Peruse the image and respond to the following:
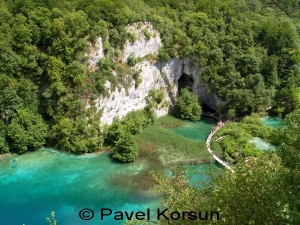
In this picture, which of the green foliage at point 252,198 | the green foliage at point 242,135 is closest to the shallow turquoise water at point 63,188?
the green foliage at point 242,135

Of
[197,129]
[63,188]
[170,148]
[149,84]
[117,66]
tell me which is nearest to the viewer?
[63,188]

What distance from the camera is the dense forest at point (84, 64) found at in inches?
1217

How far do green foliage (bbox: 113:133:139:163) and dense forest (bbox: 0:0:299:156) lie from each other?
2.17 meters

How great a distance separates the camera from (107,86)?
3284 centimetres

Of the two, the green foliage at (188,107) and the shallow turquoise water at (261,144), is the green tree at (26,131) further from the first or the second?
the shallow turquoise water at (261,144)

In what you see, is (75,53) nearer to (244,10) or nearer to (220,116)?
(220,116)

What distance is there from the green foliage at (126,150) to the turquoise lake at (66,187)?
61 centimetres

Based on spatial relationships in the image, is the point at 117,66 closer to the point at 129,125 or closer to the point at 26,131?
the point at 129,125

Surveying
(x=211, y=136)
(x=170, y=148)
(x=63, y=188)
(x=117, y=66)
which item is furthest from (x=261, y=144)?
(x=63, y=188)

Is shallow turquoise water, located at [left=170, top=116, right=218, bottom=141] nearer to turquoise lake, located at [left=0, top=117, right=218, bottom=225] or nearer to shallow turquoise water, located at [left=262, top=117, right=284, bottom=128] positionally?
shallow turquoise water, located at [left=262, top=117, right=284, bottom=128]

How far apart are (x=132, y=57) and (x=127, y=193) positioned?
51.2ft

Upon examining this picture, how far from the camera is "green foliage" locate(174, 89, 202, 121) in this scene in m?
38.8

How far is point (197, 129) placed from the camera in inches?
1462

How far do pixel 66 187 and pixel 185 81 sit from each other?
72.4 feet
